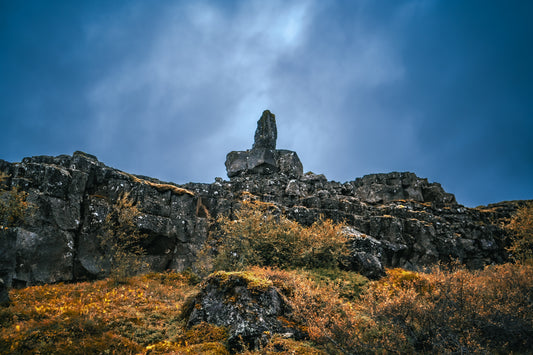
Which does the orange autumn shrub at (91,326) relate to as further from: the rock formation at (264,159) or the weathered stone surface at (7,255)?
the rock formation at (264,159)

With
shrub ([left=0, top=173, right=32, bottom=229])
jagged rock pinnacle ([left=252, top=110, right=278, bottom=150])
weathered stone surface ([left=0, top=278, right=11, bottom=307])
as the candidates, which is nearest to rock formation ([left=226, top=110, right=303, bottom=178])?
jagged rock pinnacle ([left=252, top=110, right=278, bottom=150])

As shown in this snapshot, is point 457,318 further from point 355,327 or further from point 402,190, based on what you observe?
point 402,190

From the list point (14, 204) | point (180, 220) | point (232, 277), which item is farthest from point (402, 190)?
point (14, 204)

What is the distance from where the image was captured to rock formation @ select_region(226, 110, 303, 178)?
238 feet

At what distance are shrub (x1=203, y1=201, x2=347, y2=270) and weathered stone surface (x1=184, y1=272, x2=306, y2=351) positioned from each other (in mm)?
7372

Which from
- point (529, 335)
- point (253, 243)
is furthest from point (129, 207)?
point (529, 335)

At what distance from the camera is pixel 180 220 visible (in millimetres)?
33906

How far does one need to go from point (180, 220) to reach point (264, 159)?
41.3m

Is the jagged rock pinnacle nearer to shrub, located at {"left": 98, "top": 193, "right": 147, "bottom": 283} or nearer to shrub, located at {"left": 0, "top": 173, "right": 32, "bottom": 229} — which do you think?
shrub, located at {"left": 98, "top": 193, "right": 147, "bottom": 283}

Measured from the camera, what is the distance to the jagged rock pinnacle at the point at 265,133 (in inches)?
3027

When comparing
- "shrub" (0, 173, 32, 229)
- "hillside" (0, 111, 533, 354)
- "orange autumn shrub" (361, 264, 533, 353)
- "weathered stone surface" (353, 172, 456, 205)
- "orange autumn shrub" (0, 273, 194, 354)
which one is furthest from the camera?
"weathered stone surface" (353, 172, 456, 205)

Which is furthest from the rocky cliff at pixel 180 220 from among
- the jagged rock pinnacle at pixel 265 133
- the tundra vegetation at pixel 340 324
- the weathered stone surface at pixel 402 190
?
the jagged rock pinnacle at pixel 265 133

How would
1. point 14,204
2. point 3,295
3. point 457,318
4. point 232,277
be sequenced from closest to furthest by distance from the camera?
point 457,318 < point 232,277 < point 3,295 < point 14,204

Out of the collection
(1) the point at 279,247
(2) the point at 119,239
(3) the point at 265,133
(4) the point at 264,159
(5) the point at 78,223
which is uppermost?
(3) the point at 265,133
